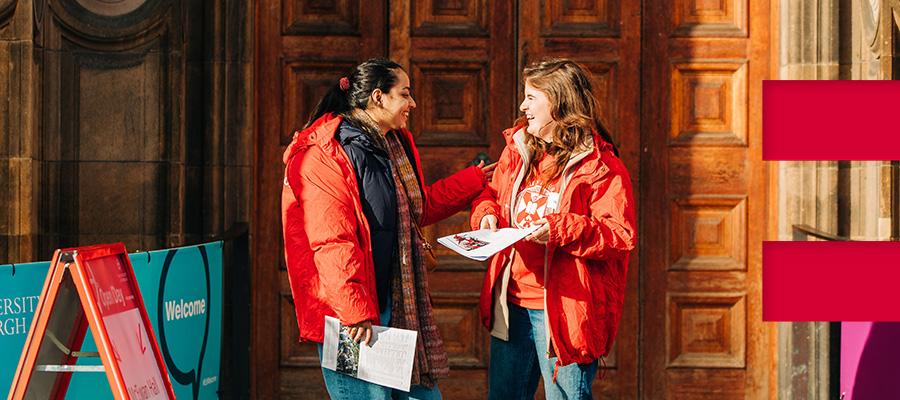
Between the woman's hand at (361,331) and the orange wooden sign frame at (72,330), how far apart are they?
873 mm

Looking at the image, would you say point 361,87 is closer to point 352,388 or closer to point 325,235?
point 325,235

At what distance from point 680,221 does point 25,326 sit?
3.88 m

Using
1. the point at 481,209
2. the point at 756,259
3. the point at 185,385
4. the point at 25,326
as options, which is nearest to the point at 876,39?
the point at 756,259

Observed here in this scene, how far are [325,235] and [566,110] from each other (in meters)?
1.13

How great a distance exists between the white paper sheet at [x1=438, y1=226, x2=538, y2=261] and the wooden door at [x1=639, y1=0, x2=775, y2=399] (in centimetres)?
272

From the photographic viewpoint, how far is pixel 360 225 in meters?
5.44

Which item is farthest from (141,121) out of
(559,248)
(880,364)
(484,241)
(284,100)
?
(880,364)

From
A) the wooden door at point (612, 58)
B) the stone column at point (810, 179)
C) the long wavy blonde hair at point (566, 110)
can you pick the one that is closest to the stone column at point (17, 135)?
the wooden door at point (612, 58)

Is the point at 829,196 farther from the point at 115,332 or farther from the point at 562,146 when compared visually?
the point at 115,332

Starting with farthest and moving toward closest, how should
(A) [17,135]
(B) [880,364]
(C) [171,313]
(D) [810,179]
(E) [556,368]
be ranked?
(D) [810,179]
(A) [17,135]
(C) [171,313]
(B) [880,364]
(E) [556,368]

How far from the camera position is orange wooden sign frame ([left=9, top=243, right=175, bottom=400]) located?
17.1 feet

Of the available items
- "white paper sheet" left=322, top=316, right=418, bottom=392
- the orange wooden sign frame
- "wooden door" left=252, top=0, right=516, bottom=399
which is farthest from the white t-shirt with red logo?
"wooden door" left=252, top=0, right=516, bottom=399

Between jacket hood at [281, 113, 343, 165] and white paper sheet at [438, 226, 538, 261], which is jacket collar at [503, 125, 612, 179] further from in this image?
jacket hood at [281, 113, 343, 165]

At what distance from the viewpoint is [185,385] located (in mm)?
7035
